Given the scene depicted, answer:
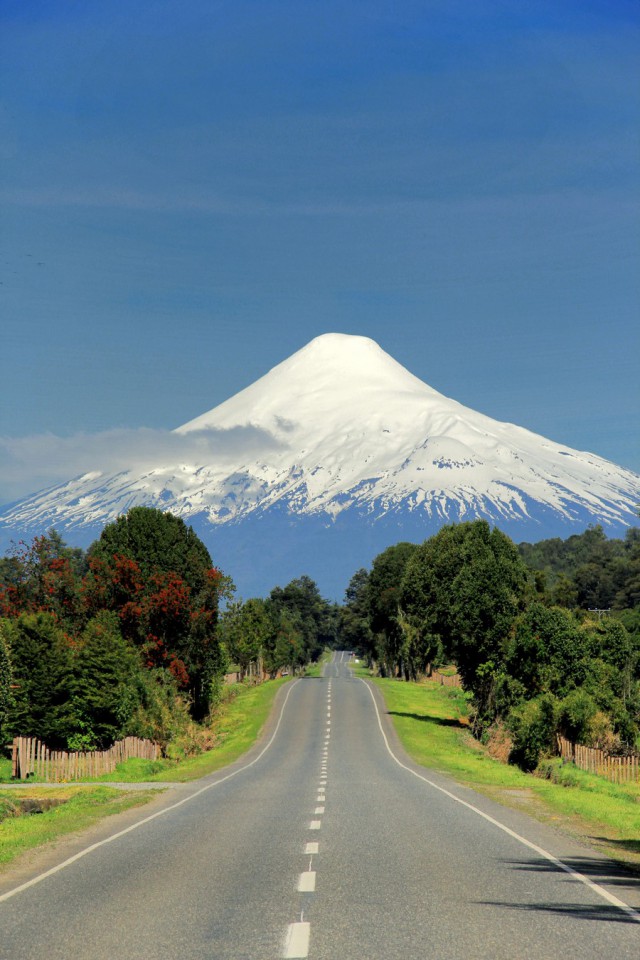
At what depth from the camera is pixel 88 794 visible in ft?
113

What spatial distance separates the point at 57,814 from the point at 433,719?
171 feet

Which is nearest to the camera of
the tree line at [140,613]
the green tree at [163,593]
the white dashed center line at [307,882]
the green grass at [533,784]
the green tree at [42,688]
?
the white dashed center line at [307,882]

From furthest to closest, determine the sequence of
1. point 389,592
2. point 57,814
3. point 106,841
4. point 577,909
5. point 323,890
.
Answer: point 389,592 < point 57,814 < point 106,841 < point 323,890 < point 577,909

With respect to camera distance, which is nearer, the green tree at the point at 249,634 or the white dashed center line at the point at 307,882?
the white dashed center line at the point at 307,882

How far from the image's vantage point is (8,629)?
53.4 meters

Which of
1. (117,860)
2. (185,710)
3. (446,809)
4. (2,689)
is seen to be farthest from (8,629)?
(117,860)

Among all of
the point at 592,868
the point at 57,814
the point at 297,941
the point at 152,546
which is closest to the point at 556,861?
the point at 592,868

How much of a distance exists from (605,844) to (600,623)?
54.5 metres

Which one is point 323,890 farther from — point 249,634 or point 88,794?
point 249,634

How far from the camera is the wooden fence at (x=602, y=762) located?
4481 centimetres

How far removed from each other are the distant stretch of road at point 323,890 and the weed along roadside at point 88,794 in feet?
3.36

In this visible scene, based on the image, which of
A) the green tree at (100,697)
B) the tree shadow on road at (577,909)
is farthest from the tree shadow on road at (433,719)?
the tree shadow on road at (577,909)

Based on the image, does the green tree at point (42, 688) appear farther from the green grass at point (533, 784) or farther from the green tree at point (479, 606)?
the green tree at point (479, 606)

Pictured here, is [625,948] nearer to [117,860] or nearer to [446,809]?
[117,860]
